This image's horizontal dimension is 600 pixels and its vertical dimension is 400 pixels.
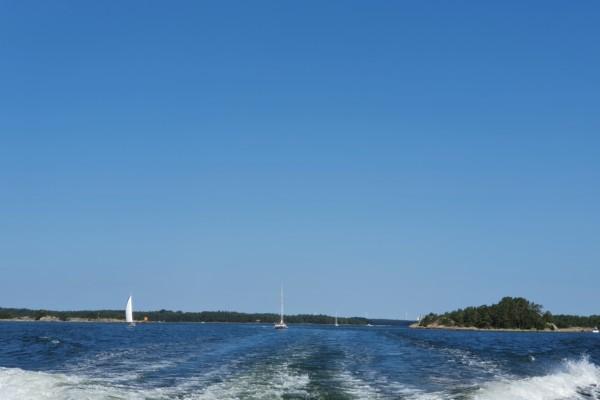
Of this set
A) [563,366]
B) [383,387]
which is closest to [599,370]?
[563,366]

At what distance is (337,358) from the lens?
124 ft

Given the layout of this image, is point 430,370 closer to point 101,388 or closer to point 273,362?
point 273,362

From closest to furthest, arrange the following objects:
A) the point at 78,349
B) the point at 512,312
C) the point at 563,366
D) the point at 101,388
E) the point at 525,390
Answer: the point at 101,388 → the point at 525,390 → the point at 563,366 → the point at 78,349 → the point at 512,312

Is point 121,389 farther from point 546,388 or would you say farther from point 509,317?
point 509,317

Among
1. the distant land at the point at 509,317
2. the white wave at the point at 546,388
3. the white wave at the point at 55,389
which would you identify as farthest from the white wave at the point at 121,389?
the distant land at the point at 509,317

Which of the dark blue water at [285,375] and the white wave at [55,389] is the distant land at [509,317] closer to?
the dark blue water at [285,375]

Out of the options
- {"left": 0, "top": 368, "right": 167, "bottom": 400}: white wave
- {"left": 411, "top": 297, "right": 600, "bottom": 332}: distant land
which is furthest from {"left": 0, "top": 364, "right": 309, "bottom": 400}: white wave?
{"left": 411, "top": 297, "right": 600, "bottom": 332}: distant land

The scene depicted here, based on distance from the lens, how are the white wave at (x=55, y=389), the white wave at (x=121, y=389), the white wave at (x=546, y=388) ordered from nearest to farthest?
1. the white wave at (x=55, y=389)
2. the white wave at (x=121, y=389)
3. the white wave at (x=546, y=388)

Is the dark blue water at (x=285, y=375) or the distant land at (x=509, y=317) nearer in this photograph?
the dark blue water at (x=285, y=375)

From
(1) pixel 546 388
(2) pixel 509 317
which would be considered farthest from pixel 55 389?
(2) pixel 509 317

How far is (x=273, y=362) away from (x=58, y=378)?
14.6 meters

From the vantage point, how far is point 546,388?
25.5 metres

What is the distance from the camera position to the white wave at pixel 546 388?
2330 centimetres

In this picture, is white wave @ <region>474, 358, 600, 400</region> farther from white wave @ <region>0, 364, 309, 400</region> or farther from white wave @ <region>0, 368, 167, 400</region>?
white wave @ <region>0, 368, 167, 400</region>
